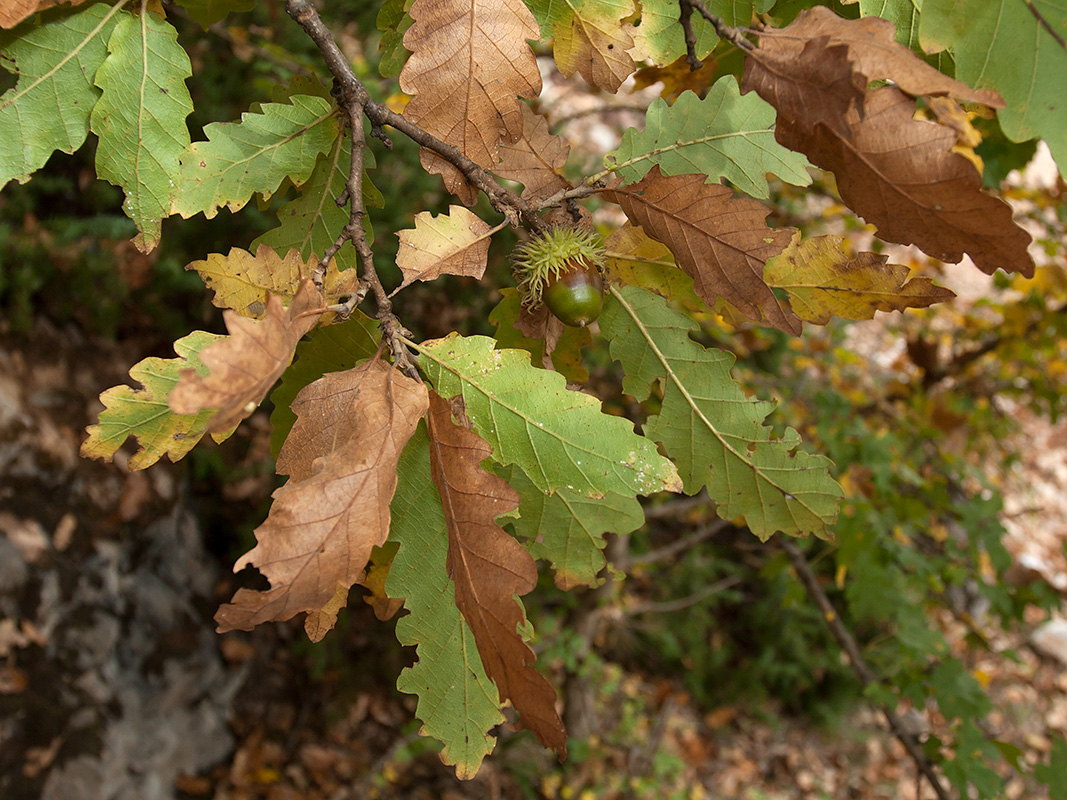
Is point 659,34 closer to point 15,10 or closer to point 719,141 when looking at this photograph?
point 719,141

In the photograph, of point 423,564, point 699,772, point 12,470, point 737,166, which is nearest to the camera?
point 423,564

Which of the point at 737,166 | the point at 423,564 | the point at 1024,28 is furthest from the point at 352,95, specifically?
the point at 1024,28

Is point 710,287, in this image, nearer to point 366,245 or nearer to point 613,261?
point 613,261

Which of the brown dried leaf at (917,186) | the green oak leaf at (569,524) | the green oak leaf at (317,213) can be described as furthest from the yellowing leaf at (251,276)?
the brown dried leaf at (917,186)

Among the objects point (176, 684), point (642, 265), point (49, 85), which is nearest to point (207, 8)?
point (49, 85)

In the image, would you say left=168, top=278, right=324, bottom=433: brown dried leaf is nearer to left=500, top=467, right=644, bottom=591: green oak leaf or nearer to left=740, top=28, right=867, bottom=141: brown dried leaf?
left=500, top=467, right=644, bottom=591: green oak leaf

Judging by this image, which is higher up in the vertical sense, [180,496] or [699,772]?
[180,496]

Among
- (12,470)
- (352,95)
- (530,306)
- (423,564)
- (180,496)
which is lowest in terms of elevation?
(180,496)
